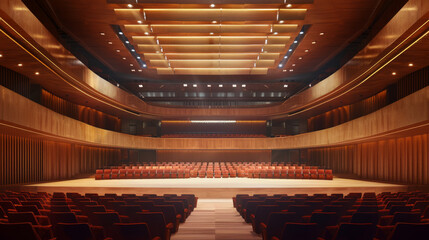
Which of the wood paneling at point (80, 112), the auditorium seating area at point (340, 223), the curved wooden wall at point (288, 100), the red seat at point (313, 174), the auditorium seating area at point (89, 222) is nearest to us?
the auditorium seating area at point (340, 223)

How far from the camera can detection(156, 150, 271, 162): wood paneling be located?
99.7 ft

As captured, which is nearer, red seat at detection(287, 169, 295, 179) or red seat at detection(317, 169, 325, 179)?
red seat at detection(317, 169, 325, 179)

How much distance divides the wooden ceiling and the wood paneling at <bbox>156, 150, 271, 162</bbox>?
342 inches

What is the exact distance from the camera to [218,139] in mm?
27812

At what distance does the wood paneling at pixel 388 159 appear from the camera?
49.3 ft

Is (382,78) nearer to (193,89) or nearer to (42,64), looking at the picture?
(42,64)

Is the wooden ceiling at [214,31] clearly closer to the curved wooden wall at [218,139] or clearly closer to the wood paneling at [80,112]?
the wood paneling at [80,112]

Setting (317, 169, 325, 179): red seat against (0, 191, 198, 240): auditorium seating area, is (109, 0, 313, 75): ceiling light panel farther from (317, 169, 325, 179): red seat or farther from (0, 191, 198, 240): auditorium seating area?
(0, 191, 198, 240): auditorium seating area

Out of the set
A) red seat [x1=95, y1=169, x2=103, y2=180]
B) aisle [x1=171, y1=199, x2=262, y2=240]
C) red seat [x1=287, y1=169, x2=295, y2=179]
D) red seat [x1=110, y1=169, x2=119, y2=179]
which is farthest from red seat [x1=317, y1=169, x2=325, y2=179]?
aisle [x1=171, y1=199, x2=262, y2=240]

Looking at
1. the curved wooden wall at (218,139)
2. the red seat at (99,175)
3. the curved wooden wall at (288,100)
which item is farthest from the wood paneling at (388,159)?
the red seat at (99,175)

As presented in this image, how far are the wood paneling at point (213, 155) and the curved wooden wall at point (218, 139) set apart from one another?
9.50 feet

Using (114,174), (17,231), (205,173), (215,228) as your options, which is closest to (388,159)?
(205,173)

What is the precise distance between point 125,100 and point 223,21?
1058 centimetres

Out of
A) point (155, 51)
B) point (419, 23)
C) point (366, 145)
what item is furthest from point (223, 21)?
point (366, 145)
